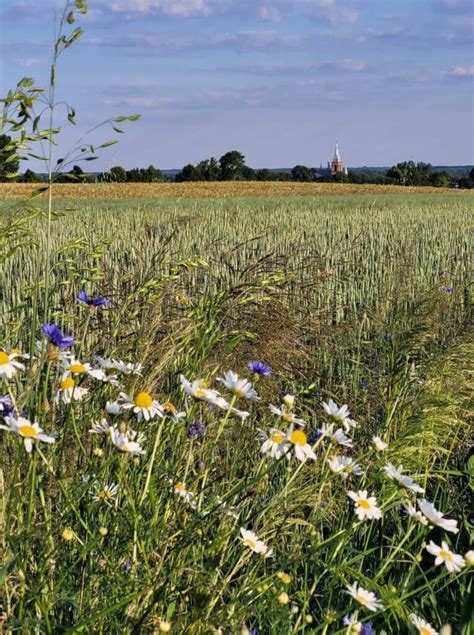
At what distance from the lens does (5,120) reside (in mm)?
1921

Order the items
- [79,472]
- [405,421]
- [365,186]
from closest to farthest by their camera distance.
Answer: [79,472]
[405,421]
[365,186]

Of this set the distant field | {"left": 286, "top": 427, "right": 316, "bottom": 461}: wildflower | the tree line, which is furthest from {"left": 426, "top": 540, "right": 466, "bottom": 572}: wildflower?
the tree line

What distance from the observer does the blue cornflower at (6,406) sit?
157cm

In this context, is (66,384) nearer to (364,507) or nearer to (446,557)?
(364,507)

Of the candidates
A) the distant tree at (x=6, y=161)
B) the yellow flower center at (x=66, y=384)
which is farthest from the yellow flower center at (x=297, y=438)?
the distant tree at (x=6, y=161)

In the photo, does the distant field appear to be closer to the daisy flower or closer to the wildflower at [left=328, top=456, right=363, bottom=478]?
the wildflower at [left=328, top=456, right=363, bottom=478]

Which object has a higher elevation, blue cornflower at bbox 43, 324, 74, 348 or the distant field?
blue cornflower at bbox 43, 324, 74, 348

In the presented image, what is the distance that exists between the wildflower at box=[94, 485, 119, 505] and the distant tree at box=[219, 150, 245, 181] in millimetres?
62855

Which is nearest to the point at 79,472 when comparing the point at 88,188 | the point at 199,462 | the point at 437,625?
the point at 199,462

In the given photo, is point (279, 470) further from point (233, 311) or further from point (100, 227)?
point (100, 227)

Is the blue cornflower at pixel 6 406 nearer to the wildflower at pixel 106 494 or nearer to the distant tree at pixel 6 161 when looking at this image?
the wildflower at pixel 106 494

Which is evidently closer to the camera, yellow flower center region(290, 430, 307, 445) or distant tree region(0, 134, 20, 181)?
yellow flower center region(290, 430, 307, 445)

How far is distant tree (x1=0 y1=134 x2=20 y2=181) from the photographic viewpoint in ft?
6.42

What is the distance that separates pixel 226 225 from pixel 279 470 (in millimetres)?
7952
